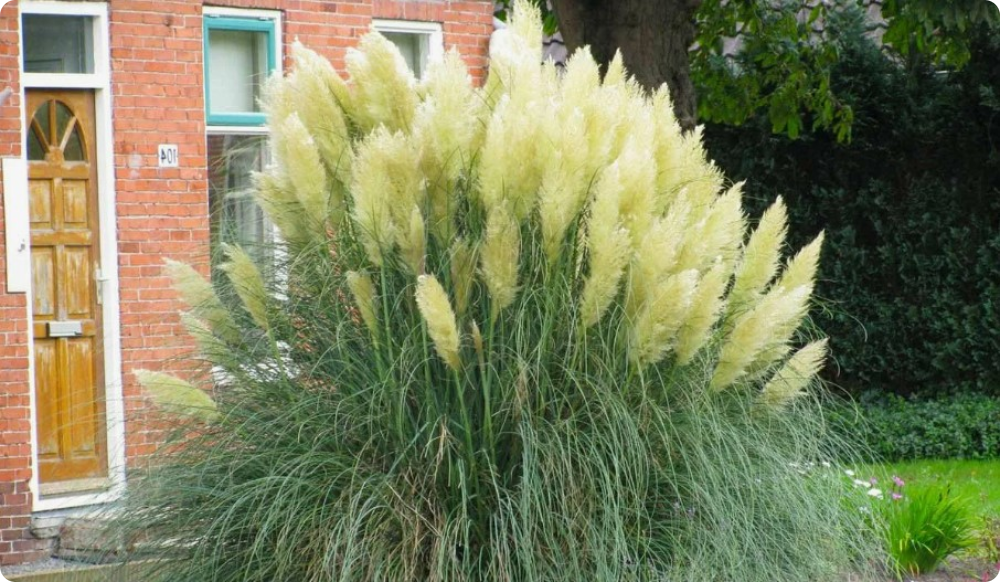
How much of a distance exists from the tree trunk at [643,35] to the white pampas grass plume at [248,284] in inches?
155

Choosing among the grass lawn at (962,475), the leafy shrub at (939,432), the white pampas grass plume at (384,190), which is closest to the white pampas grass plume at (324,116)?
the white pampas grass plume at (384,190)

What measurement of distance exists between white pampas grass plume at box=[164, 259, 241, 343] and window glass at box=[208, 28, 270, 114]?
402cm

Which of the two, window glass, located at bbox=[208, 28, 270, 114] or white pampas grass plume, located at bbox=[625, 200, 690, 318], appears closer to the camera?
white pampas grass plume, located at bbox=[625, 200, 690, 318]

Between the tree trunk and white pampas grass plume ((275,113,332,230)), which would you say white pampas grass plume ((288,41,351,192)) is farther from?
the tree trunk

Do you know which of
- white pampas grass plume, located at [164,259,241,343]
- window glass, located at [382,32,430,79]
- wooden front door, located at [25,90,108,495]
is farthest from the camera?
window glass, located at [382,32,430,79]

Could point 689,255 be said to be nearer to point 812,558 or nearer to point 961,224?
point 812,558

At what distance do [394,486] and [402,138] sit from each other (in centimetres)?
102

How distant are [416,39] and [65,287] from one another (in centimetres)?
280

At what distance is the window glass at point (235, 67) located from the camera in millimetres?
8289

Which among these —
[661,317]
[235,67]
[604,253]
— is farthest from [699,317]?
[235,67]

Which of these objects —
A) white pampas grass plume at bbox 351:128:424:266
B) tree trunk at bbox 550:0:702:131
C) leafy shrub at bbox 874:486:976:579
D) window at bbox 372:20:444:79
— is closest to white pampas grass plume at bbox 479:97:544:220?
white pampas grass plume at bbox 351:128:424:266

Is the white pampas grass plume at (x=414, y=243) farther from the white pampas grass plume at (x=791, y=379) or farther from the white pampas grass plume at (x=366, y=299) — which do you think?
the white pampas grass plume at (x=791, y=379)

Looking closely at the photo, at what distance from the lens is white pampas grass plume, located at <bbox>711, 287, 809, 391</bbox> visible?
13.4 ft

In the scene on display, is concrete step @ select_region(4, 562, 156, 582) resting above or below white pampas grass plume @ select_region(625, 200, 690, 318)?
below
